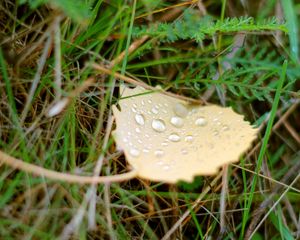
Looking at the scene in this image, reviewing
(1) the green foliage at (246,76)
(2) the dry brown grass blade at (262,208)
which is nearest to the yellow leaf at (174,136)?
(1) the green foliage at (246,76)

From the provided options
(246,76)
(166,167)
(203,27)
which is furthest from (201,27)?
(166,167)

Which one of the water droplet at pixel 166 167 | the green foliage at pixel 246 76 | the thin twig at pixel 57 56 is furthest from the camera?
the green foliage at pixel 246 76

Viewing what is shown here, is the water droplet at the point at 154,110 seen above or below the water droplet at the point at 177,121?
above

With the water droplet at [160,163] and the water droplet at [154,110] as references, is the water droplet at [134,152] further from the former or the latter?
the water droplet at [154,110]

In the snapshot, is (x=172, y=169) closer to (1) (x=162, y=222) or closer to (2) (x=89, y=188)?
(2) (x=89, y=188)

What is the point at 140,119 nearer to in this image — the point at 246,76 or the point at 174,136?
the point at 174,136

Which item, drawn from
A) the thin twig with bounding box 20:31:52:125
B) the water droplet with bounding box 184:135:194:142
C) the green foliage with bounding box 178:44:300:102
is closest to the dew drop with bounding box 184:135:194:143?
the water droplet with bounding box 184:135:194:142

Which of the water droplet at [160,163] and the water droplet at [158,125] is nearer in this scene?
the water droplet at [160,163]

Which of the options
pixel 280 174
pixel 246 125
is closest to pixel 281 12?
pixel 280 174

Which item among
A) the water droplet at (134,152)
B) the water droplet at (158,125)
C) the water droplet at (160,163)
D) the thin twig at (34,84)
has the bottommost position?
the water droplet at (158,125)
